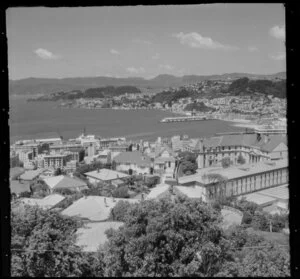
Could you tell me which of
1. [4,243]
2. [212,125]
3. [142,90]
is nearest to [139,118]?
[142,90]

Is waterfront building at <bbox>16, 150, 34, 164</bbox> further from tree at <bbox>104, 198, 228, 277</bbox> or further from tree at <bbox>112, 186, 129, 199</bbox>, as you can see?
tree at <bbox>112, 186, 129, 199</bbox>

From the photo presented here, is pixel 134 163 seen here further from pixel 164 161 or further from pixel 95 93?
pixel 95 93

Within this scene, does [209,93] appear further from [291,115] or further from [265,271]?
[291,115]

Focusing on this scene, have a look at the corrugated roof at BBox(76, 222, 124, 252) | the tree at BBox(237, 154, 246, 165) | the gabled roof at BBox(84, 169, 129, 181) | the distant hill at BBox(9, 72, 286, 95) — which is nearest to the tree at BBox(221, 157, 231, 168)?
the tree at BBox(237, 154, 246, 165)

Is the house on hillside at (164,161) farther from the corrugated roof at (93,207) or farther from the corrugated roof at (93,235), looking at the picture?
the corrugated roof at (93,235)

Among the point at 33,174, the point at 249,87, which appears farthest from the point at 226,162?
the point at 249,87

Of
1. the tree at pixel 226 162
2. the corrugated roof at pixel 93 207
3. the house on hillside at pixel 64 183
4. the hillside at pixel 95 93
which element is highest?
the hillside at pixel 95 93

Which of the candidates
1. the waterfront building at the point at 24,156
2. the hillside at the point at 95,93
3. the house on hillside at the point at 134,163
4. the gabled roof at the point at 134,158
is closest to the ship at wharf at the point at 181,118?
the hillside at the point at 95,93
